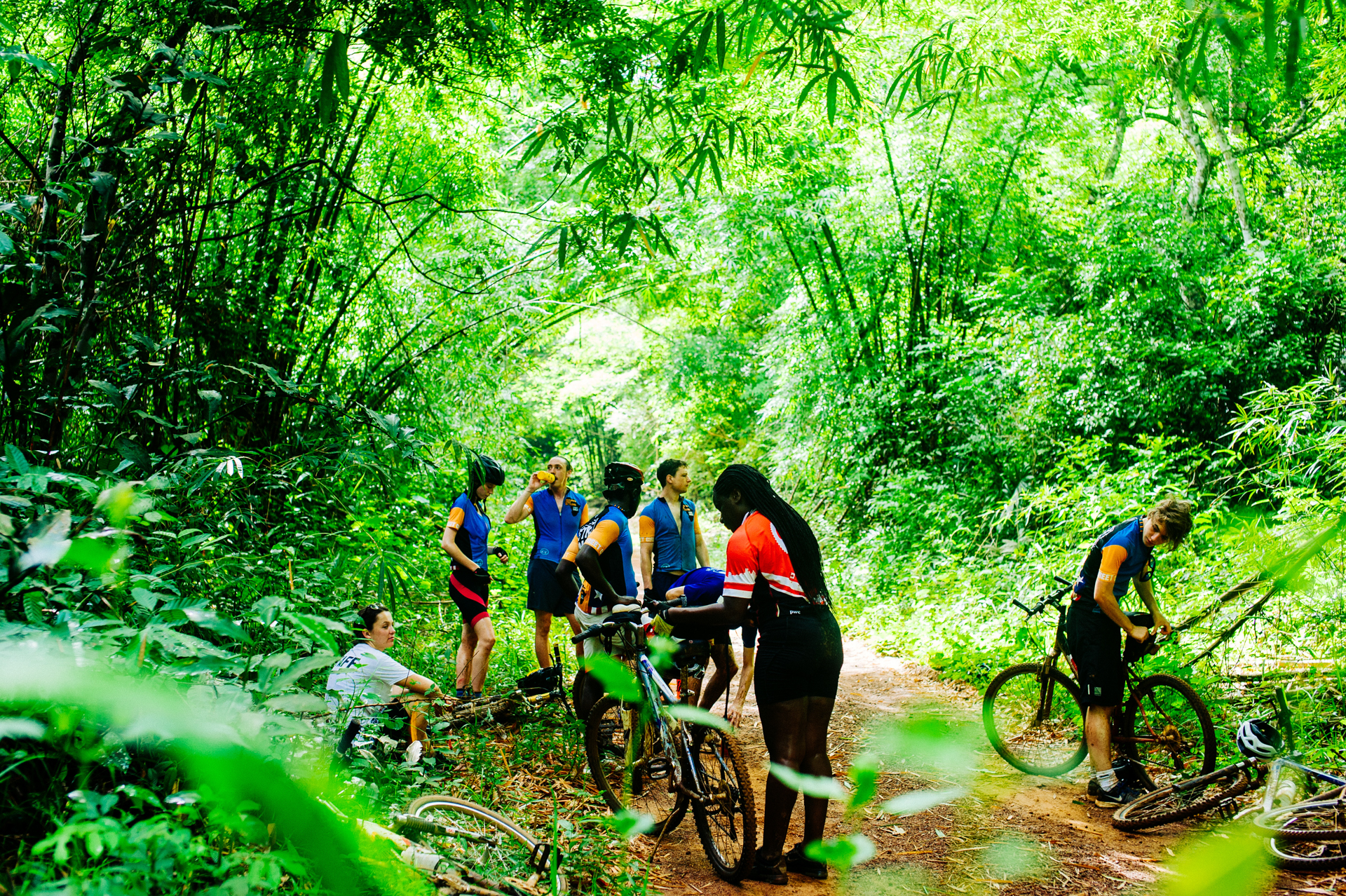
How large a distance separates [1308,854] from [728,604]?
8.64 ft

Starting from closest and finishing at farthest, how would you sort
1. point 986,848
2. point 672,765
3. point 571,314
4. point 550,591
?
point 672,765 → point 986,848 → point 550,591 → point 571,314

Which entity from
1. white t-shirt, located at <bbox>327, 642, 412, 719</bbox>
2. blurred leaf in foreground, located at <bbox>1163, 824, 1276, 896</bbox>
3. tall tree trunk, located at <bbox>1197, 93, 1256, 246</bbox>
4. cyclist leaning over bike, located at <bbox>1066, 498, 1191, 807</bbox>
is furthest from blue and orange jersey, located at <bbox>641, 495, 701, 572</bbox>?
tall tree trunk, located at <bbox>1197, 93, 1256, 246</bbox>

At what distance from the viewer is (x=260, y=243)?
4.93m

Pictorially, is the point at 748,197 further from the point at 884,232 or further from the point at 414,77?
the point at 414,77

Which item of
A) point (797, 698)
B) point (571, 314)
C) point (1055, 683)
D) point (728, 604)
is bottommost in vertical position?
point (1055, 683)

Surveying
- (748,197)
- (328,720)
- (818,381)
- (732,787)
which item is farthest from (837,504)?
(328,720)

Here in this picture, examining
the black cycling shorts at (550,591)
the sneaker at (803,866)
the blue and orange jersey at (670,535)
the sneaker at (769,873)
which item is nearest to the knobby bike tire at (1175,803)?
the sneaker at (803,866)

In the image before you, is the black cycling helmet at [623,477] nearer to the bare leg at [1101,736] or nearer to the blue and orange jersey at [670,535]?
the blue and orange jersey at [670,535]

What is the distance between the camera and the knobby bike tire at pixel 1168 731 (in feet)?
15.6

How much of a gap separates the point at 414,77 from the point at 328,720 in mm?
3251

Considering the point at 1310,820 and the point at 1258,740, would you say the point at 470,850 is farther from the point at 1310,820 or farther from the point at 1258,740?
the point at 1310,820

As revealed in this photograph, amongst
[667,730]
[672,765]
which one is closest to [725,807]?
[672,765]

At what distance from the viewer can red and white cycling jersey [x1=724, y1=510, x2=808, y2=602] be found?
377 cm

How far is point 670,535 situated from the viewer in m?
5.71
